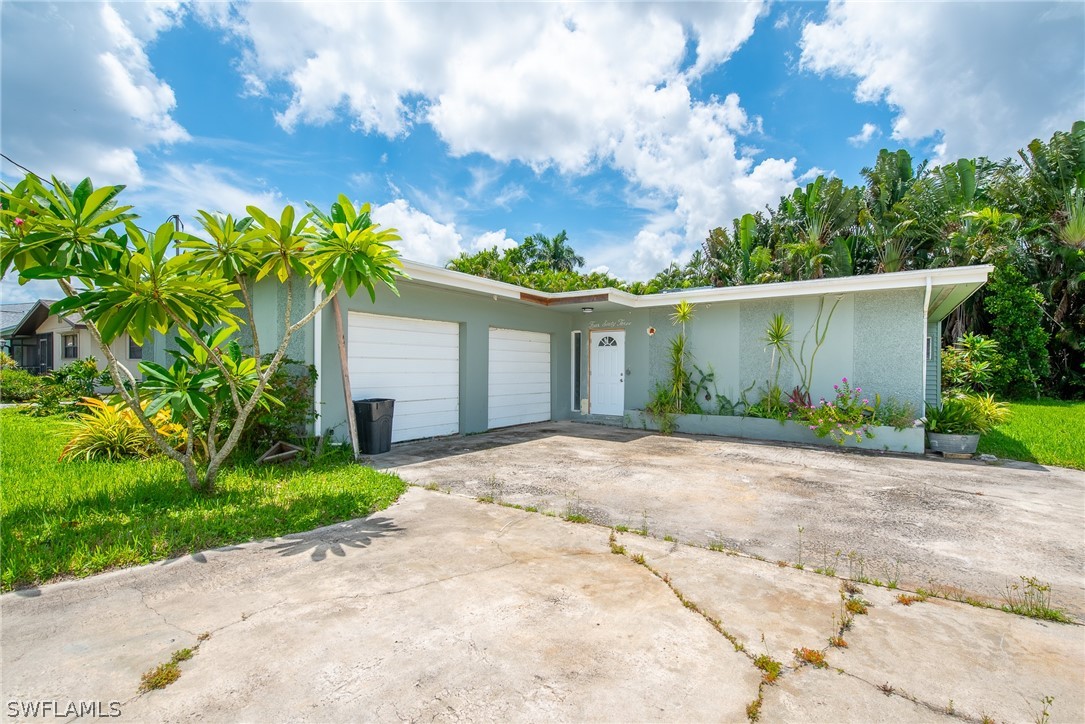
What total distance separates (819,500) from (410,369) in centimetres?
665

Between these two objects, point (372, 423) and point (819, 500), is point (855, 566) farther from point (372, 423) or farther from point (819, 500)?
point (372, 423)

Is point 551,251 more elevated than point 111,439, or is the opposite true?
point 551,251

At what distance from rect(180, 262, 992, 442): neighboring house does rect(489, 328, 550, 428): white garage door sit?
0.04 metres

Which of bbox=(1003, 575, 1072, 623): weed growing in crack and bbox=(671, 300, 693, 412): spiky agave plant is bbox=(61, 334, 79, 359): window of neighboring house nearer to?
bbox=(671, 300, 693, 412): spiky agave plant

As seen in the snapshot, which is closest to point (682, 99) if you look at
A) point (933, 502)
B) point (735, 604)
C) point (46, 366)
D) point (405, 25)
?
point (405, 25)

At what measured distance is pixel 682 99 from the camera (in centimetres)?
1041

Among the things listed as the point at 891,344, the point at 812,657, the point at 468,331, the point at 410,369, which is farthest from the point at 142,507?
the point at 891,344

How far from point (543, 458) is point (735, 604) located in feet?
15.8

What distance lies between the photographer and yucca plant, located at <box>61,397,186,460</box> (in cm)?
654

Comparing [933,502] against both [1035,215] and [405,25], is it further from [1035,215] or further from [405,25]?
[1035,215]

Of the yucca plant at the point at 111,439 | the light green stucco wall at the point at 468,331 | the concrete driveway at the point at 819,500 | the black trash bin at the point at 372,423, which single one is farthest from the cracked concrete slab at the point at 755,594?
the yucca plant at the point at 111,439

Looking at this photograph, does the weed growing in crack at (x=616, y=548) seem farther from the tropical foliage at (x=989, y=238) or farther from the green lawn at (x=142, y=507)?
the tropical foliage at (x=989, y=238)

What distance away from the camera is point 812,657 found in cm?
242

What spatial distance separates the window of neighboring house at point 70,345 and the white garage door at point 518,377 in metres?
18.7
